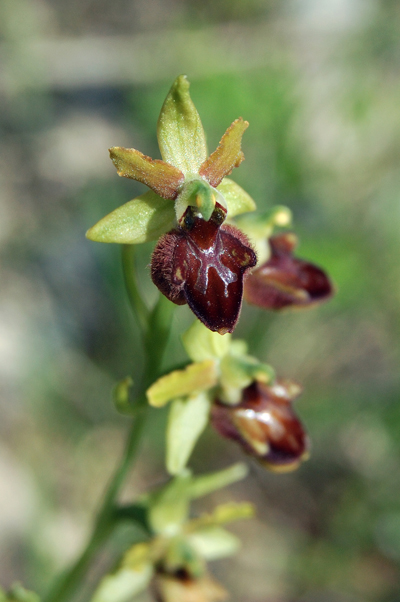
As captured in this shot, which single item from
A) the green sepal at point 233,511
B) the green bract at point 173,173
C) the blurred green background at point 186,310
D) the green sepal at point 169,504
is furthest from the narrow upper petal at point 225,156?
the blurred green background at point 186,310

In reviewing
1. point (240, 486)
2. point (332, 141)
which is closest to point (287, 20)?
point (332, 141)

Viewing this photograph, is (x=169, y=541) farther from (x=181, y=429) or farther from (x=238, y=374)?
(x=238, y=374)

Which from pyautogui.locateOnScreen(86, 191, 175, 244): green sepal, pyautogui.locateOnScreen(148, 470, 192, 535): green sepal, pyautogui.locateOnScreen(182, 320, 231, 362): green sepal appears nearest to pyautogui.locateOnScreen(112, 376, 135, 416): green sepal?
pyautogui.locateOnScreen(182, 320, 231, 362): green sepal

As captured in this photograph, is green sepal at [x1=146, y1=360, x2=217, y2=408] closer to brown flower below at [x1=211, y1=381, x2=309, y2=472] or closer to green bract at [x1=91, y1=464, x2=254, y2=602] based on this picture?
brown flower below at [x1=211, y1=381, x2=309, y2=472]

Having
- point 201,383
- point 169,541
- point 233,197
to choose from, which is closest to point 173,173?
point 233,197

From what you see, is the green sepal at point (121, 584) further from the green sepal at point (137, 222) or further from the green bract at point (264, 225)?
the green sepal at point (137, 222)

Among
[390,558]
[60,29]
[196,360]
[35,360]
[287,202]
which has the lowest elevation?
[390,558]

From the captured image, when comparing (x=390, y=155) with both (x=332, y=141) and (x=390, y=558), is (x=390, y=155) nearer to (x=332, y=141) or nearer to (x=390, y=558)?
(x=332, y=141)
